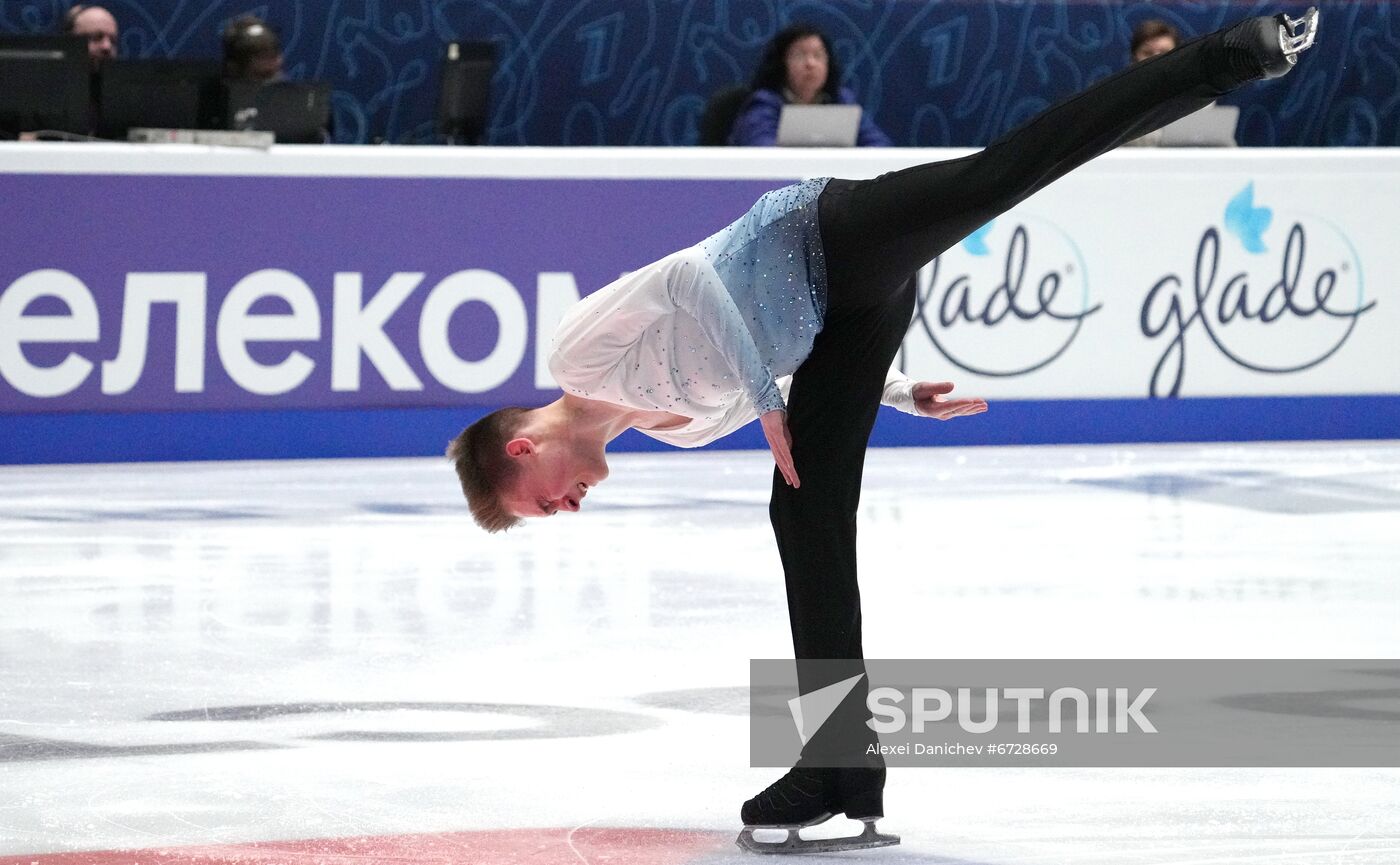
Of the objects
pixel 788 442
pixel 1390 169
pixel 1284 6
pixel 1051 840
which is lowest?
pixel 1051 840

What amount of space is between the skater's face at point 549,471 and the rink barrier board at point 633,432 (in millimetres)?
Result: 3985

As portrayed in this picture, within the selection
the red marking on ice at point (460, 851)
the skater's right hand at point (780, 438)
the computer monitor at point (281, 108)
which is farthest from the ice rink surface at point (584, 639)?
the computer monitor at point (281, 108)

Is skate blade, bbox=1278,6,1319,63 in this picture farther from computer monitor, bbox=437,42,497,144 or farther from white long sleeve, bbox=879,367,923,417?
computer monitor, bbox=437,42,497,144

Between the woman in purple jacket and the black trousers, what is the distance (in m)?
5.11

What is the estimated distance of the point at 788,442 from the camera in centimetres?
271

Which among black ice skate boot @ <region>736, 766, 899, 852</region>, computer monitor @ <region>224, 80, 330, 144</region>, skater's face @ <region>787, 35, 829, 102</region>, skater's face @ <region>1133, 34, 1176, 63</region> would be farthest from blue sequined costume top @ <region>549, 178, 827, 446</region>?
skater's face @ <region>1133, 34, 1176, 63</region>

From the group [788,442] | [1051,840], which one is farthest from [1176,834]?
[788,442]

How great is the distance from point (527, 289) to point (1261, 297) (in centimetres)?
277

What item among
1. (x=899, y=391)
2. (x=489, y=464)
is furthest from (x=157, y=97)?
(x=899, y=391)

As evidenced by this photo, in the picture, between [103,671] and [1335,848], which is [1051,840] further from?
[103,671]

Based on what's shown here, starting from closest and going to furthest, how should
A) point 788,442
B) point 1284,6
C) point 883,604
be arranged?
point 788,442, point 883,604, point 1284,6

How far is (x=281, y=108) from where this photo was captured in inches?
283

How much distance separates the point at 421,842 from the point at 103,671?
1310mm

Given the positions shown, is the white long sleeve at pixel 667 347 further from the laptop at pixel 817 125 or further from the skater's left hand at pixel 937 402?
the laptop at pixel 817 125
